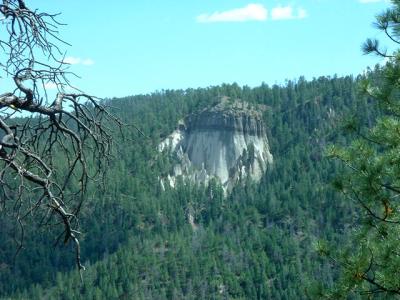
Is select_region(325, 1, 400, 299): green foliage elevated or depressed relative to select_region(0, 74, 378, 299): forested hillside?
elevated

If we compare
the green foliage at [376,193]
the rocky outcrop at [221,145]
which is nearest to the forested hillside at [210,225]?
the rocky outcrop at [221,145]

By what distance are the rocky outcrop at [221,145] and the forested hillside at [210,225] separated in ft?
10.2

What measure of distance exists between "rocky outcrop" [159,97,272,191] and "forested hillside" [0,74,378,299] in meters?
3.10

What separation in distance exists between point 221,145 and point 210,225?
2784cm

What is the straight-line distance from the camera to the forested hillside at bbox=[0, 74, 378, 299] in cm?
9656

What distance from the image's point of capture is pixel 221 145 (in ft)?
476

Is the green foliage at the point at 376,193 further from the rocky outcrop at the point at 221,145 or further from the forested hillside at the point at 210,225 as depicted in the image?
the rocky outcrop at the point at 221,145

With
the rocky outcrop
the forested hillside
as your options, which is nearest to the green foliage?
the forested hillside

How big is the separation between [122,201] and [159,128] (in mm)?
26398

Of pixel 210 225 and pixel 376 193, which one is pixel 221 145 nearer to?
pixel 210 225

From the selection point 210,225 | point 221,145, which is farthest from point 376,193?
point 221,145

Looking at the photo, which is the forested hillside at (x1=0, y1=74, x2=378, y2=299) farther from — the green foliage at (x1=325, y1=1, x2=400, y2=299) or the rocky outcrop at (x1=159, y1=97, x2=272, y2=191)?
the green foliage at (x1=325, y1=1, x2=400, y2=299)

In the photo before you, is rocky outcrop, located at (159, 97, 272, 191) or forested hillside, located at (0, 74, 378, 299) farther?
rocky outcrop, located at (159, 97, 272, 191)

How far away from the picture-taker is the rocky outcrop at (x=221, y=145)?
14238 centimetres
